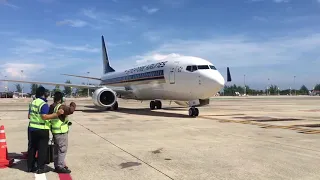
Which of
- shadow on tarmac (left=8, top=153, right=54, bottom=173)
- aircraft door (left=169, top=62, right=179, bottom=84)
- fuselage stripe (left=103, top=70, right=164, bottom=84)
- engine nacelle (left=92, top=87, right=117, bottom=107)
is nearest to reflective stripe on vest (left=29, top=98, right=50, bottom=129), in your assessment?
shadow on tarmac (left=8, top=153, right=54, bottom=173)

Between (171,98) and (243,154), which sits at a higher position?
(171,98)

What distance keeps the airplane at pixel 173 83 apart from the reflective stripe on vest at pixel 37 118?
11.8 m

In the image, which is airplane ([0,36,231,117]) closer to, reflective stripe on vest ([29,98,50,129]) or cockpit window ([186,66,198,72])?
cockpit window ([186,66,198,72])

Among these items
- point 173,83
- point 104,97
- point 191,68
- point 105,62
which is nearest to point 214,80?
point 191,68

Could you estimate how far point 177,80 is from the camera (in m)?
18.7

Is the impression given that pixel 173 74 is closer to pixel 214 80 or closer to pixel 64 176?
pixel 214 80

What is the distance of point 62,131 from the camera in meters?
6.03

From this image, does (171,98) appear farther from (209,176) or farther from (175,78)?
(209,176)

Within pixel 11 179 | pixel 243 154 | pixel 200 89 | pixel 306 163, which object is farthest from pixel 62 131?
pixel 200 89

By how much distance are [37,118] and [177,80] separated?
1318 centimetres

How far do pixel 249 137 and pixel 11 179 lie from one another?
23.1 ft

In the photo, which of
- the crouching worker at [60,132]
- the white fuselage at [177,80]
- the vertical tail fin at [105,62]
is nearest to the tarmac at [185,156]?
the crouching worker at [60,132]

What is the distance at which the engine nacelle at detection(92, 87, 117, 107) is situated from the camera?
22.8 m

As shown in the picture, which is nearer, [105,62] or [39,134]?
[39,134]
